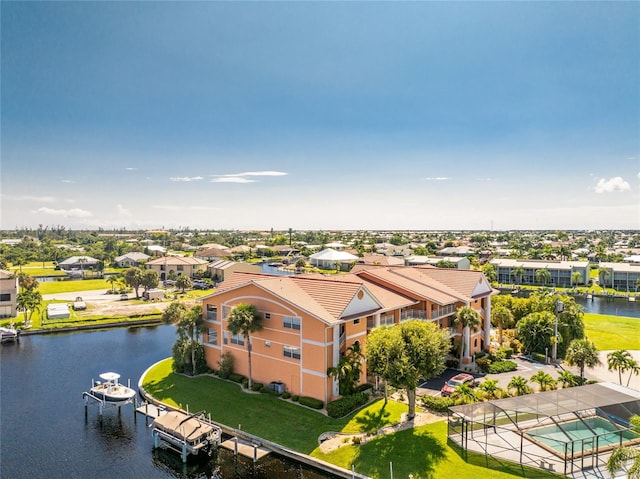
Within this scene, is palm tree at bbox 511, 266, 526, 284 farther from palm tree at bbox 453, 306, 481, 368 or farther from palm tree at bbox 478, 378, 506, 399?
palm tree at bbox 478, 378, 506, 399

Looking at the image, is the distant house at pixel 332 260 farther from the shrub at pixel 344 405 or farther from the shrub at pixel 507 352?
the shrub at pixel 344 405

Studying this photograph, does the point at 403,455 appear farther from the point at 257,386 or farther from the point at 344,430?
the point at 257,386

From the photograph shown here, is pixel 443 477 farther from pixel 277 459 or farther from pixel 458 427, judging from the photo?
pixel 277 459

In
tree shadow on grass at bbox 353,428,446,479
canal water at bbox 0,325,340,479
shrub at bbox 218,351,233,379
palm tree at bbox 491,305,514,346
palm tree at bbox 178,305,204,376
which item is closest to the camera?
tree shadow on grass at bbox 353,428,446,479

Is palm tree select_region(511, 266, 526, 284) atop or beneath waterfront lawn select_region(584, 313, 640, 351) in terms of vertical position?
atop

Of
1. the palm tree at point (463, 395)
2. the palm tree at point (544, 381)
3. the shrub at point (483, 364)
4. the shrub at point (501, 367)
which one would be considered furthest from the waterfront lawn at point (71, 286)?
the palm tree at point (544, 381)

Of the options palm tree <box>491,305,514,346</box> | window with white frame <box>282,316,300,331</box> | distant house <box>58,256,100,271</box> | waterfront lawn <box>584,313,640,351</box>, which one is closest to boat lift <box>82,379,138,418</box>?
window with white frame <box>282,316,300,331</box>

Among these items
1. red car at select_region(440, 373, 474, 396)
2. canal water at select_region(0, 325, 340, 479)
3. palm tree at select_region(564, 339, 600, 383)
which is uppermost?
palm tree at select_region(564, 339, 600, 383)
